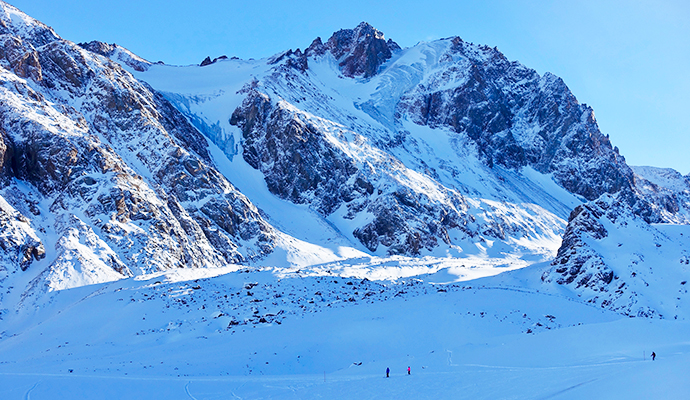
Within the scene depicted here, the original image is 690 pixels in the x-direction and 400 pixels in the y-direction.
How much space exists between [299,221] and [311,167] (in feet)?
41.3

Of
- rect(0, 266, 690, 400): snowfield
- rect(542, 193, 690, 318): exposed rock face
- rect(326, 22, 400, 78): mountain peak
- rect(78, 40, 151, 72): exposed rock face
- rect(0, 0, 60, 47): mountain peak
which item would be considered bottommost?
rect(0, 266, 690, 400): snowfield

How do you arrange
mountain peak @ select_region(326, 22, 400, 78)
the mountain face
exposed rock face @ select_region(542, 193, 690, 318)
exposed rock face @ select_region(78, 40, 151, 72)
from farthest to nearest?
1. mountain peak @ select_region(326, 22, 400, 78)
2. exposed rock face @ select_region(78, 40, 151, 72)
3. the mountain face
4. exposed rock face @ select_region(542, 193, 690, 318)

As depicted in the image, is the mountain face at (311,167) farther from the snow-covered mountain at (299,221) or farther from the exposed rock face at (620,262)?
the snow-covered mountain at (299,221)

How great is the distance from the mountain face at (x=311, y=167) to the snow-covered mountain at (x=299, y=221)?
0.34m

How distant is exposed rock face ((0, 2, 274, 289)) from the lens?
38.1 metres

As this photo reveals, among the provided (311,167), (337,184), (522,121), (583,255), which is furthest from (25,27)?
(522,121)

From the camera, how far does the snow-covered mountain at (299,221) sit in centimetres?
2084

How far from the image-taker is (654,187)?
13700 cm

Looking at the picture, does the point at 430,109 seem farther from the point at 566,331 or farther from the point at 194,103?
the point at 566,331

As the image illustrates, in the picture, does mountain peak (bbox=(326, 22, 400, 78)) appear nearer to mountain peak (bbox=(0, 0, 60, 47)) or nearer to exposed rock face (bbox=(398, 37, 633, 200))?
exposed rock face (bbox=(398, 37, 633, 200))

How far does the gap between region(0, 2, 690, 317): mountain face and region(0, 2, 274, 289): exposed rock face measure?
0.20 metres

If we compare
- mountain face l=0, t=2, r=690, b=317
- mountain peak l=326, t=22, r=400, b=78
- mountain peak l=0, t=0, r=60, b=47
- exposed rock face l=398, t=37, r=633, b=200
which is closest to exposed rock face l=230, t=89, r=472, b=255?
mountain face l=0, t=2, r=690, b=317

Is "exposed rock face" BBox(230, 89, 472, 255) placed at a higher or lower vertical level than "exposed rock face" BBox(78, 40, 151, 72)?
lower

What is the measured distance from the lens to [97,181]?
45094mm
